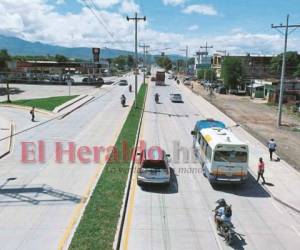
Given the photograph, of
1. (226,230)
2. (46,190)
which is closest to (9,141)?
(46,190)

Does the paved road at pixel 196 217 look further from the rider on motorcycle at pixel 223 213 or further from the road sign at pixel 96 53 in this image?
the road sign at pixel 96 53

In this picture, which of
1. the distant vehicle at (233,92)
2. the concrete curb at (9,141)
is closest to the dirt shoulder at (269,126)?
the concrete curb at (9,141)

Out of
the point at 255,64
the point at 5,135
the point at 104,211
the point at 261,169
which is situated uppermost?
the point at 255,64

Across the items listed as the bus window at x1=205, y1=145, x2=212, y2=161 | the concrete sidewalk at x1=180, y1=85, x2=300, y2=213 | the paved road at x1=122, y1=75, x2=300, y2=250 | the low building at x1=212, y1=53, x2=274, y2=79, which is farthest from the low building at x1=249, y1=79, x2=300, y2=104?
the bus window at x1=205, y1=145, x2=212, y2=161

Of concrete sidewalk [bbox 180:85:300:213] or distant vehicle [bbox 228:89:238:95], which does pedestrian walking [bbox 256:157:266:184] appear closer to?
concrete sidewalk [bbox 180:85:300:213]

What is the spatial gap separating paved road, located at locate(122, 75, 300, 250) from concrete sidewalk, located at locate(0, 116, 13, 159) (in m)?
10.8

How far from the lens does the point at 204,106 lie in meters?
54.6

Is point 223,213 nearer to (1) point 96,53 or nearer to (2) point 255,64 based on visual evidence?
(1) point 96,53

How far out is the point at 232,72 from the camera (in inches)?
3179

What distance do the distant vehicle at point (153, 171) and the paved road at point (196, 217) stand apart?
49 cm

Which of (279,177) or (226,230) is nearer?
(226,230)

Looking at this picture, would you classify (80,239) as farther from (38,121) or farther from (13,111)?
(13,111)

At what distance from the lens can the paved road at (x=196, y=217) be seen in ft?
44.3

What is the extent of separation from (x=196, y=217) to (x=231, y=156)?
4.41 m
